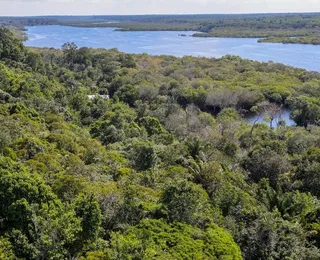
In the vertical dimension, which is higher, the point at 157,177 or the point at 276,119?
the point at 157,177

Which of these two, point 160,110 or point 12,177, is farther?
point 160,110

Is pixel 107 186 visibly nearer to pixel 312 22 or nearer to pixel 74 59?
pixel 74 59

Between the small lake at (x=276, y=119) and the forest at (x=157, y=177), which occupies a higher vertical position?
the forest at (x=157, y=177)

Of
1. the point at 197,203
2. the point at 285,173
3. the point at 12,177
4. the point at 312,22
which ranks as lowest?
the point at 285,173

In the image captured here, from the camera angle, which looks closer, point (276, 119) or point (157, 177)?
point (157, 177)

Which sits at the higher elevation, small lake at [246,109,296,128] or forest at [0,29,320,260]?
forest at [0,29,320,260]

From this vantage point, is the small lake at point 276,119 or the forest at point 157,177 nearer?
the forest at point 157,177

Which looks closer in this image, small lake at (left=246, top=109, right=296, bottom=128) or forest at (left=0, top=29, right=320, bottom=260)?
forest at (left=0, top=29, right=320, bottom=260)

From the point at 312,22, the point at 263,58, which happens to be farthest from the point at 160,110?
the point at 312,22
